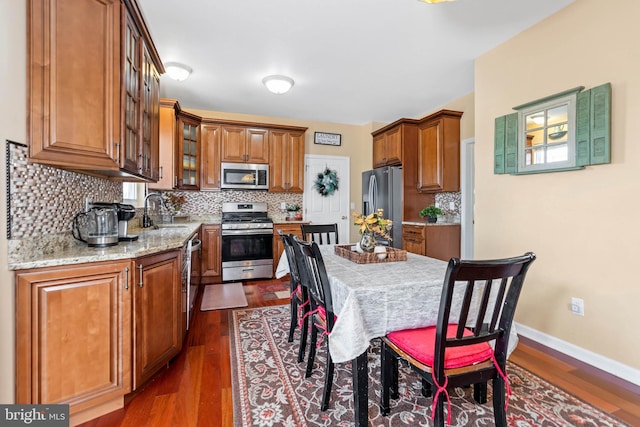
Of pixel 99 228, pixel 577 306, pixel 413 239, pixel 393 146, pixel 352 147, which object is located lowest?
pixel 577 306

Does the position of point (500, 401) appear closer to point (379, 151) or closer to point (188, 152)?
point (379, 151)

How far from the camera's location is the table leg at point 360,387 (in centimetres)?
143

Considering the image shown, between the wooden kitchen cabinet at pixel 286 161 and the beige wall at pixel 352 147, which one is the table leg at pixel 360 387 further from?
the beige wall at pixel 352 147

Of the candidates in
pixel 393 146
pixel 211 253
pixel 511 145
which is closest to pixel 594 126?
pixel 511 145

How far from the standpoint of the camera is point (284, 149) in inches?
194

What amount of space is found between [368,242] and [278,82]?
2390 millimetres

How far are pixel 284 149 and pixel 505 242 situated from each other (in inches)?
133

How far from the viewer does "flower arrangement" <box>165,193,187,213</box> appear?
4.62 metres

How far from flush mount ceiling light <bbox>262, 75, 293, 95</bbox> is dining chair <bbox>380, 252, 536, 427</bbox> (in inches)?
119

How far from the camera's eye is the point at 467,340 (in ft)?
4.06

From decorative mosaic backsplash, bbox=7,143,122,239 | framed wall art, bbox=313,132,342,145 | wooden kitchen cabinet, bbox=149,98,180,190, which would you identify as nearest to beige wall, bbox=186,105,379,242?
framed wall art, bbox=313,132,342,145

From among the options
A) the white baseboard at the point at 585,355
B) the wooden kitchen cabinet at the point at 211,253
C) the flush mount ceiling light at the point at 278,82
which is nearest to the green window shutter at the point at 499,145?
the white baseboard at the point at 585,355

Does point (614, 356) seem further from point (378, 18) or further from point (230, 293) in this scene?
point (230, 293)

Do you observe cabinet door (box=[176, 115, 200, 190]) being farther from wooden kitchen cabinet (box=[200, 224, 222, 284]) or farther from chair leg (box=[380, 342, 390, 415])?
chair leg (box=[380, 342, 390, 415])
